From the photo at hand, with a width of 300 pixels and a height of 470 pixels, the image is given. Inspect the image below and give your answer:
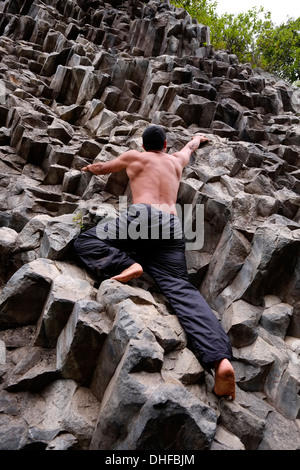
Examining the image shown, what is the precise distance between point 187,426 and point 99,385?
114 cm

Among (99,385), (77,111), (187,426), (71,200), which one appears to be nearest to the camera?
(187,426)

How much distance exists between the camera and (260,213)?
6.23 metres

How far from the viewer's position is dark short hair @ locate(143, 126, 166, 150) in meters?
6.00

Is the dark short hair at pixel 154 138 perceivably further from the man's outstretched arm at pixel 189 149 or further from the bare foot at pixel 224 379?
the bare foot at pixel 224 379

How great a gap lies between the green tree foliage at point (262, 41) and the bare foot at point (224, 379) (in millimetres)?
21762

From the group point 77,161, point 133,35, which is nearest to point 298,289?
point 77,161

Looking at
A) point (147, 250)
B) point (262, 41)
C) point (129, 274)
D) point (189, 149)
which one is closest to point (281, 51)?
point (262, 41)

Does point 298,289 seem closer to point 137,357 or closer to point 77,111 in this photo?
point 137,357

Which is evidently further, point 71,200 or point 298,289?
point 71,200

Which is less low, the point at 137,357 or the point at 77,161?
the point at 77,161

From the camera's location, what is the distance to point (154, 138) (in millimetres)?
6012

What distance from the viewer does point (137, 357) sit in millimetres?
3434

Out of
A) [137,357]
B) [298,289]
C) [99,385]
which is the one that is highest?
[298,289]

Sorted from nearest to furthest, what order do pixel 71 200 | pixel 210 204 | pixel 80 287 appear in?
1. pixel 80 287
2. pixel 210 204
3. pixel 71 200
